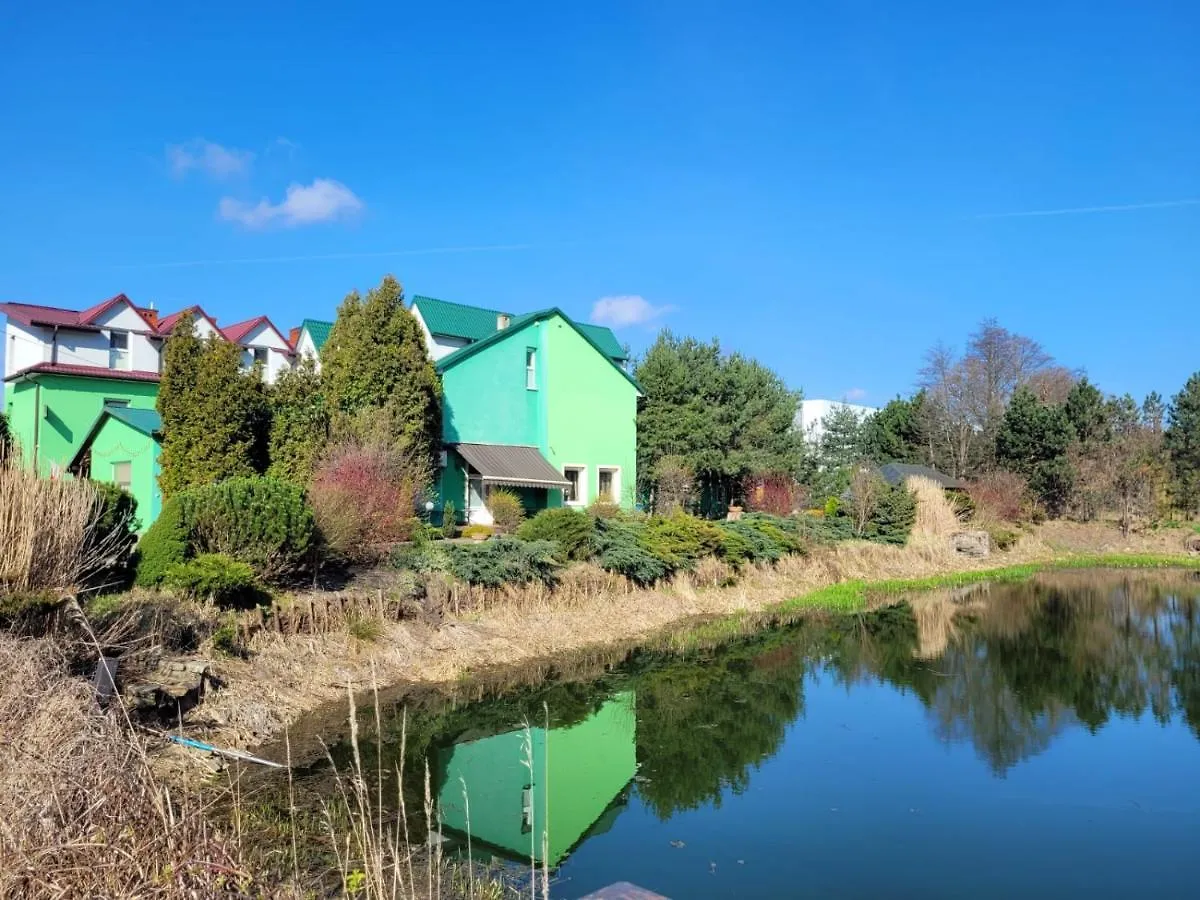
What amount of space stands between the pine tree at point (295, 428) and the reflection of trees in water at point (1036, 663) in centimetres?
1255

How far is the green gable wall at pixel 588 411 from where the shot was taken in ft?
96.6

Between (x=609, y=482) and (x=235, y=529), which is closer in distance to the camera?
(x=235, y=529)

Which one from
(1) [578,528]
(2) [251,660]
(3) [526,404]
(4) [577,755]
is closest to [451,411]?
(3) [526,404]

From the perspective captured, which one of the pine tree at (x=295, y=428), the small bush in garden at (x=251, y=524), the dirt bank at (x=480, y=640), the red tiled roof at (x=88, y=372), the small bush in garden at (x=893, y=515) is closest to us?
the dirt bank at (x=480, y=640)

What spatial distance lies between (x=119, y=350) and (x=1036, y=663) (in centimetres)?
3066

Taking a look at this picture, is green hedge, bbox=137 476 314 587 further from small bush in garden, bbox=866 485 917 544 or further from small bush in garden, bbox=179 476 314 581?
small bush in garden, bbox=866 485 917 544

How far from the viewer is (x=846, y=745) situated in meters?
11.5

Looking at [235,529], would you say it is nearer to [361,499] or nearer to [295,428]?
[361,499]

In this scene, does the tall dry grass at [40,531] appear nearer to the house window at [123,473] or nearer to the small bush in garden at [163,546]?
the small bush in garden at [163,546]

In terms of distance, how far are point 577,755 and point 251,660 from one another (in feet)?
15.1

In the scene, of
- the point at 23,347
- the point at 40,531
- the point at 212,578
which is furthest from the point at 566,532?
the point at 23,347

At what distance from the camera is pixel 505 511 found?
24141 millimetres

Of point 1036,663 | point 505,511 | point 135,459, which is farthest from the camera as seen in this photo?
point 505,511

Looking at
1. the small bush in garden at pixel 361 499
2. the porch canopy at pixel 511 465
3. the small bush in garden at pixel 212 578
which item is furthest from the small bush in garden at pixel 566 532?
the small bush in garden at pixel 212 578
